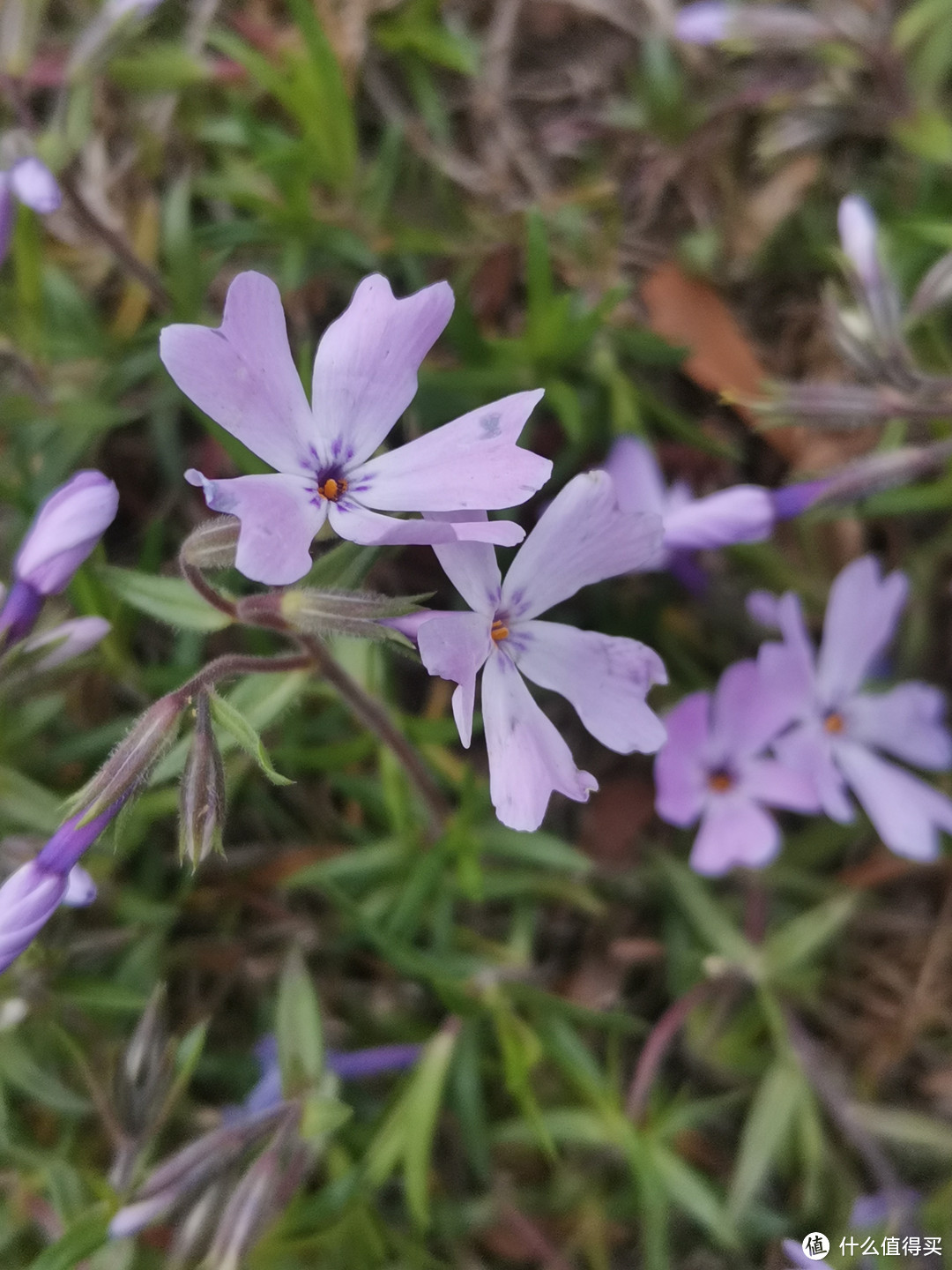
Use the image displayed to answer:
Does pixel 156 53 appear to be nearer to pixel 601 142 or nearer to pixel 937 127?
pixel 601 142

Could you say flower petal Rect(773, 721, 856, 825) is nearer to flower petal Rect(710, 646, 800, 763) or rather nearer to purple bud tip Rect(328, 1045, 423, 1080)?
flower petal Rect(710, 646, 800, 763)

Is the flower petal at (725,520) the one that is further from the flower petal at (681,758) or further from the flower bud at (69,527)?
the flower bud at (69,527)

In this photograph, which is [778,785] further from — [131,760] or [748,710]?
[131,760]

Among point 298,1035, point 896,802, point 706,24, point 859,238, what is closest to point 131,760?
point 298,1035

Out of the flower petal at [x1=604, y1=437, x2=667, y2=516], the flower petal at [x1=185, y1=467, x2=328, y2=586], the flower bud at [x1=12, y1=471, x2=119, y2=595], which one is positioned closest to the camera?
the flower petal at [x1=185, y1=467, x2=328, y2=586]

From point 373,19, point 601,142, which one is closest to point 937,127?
point 601,142

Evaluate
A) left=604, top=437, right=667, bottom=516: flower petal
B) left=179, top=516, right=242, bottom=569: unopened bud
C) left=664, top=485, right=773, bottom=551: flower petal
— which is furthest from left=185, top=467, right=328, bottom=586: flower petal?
left=604, top=437, right=667, bottom=516: flower petal
